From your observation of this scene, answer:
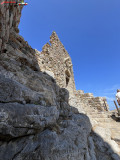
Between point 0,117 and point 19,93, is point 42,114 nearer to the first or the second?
point 19,93

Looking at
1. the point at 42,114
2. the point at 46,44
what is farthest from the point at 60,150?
the point at 46,44

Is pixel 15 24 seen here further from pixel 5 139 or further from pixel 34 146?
pixel 34 146

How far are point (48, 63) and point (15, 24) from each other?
282cm

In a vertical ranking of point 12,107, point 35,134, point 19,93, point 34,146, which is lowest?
point 34,146

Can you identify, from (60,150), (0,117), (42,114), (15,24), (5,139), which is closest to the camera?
(0,117)

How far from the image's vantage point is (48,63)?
5.60m

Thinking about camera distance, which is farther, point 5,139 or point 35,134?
point 35,134

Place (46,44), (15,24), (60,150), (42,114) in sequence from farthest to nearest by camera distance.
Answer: (46,44)
(15,24)
(42,114)
(60,150)

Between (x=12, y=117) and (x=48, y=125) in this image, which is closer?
(x=12, y=117)

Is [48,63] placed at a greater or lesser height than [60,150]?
greater

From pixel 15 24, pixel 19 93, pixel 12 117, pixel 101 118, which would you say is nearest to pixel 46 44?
pixel 15 24

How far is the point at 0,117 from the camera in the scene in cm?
109

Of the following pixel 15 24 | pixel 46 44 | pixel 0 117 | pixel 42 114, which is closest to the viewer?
pixel 0 117

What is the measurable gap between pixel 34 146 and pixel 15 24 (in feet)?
14.3
